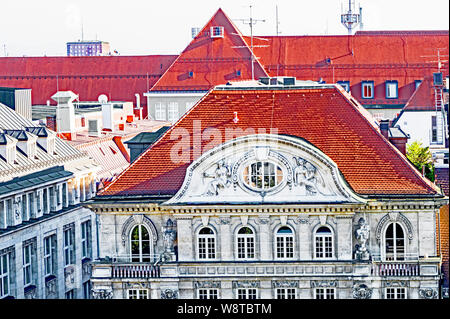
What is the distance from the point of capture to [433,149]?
2912 cm

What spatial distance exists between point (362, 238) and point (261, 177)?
6.00 feet

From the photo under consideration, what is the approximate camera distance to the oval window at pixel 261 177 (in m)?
17.9

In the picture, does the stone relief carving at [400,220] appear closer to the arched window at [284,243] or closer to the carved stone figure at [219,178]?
the arched window at [284,243]

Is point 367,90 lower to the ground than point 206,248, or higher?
higher

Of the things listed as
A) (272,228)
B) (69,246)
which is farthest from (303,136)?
(69,246)

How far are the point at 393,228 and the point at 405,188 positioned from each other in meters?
0.66

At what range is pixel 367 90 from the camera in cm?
4691

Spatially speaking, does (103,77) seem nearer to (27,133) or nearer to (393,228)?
(27,133)

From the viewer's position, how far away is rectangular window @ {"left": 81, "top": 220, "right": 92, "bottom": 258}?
24406mm

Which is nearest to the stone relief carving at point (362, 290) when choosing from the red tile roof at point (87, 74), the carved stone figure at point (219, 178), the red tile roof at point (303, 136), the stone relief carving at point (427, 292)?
the stone relief carving at point (427, 292)

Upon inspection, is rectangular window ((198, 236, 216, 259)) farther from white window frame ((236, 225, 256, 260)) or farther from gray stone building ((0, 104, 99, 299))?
gray stone building ((0, 104, 99, 299))

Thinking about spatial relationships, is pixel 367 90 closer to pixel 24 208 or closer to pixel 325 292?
pixel 24 208

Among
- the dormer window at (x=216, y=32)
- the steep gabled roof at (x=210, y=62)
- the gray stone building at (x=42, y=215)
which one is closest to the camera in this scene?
the gray stone building at (x=42, y=215)

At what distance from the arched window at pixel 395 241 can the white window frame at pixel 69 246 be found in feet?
25.4
